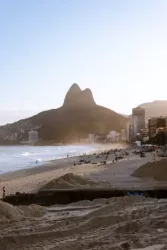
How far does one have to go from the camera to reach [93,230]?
8.71 meters

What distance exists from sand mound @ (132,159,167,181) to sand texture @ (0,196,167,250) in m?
13.0

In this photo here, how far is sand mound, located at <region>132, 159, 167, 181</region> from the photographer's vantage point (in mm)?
24266

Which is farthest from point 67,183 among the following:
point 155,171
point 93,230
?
point 93,230

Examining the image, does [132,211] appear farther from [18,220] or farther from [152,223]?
[18,220]

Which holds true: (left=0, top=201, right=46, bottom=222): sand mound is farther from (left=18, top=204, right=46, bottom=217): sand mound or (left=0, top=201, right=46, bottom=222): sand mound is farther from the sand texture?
the sand texture

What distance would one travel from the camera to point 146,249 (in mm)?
6816

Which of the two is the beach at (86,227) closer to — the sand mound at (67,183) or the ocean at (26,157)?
the sand mound at (67,183)

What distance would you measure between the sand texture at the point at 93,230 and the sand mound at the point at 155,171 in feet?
42.7

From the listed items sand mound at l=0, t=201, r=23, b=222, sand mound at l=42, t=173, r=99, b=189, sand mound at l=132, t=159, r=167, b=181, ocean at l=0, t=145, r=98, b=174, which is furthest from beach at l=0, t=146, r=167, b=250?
ocean at l=0, t=145, r=98, b=174

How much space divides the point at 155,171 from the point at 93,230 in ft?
56.6

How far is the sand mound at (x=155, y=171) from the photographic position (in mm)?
24266

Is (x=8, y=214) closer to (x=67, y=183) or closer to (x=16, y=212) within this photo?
(x=16, y=212)

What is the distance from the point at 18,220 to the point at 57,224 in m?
1.23

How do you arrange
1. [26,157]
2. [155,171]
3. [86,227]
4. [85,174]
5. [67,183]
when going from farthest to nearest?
[26,157], [85,174], [155,171], [67,183], [86,227]
